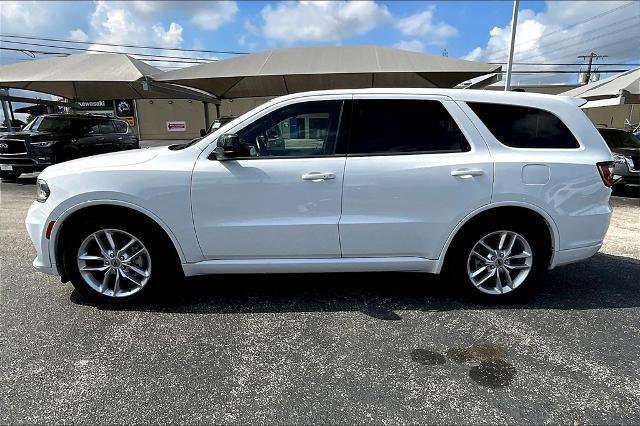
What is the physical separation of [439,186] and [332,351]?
4.97ft

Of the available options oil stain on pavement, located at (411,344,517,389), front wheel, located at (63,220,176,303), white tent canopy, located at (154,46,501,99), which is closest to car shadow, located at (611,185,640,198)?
white tent canopy, located at (154,46,501,99)

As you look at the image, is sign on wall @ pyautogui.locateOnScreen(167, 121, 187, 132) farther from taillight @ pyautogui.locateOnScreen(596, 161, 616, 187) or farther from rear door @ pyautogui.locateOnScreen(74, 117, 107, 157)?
taillight @ pyautogui.locateOnScreen(596, 161, 616, 187)

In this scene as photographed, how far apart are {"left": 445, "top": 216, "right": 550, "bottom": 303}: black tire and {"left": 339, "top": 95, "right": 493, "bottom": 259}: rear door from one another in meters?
0.20

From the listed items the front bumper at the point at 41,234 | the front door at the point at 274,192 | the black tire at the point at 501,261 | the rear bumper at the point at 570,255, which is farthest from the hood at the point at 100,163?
the rear bumper at the point at 570,255

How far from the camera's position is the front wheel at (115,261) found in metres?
3.42

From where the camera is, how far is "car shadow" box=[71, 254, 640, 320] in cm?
357

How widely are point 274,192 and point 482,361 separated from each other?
6.28 ft

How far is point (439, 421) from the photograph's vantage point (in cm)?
224

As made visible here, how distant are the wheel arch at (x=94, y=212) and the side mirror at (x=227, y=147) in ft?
2.36

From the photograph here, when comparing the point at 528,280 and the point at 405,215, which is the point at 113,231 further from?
the point at 528,280

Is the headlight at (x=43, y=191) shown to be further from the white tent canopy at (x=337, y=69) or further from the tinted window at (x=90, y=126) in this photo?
the tinted window at (x=90, y=126)

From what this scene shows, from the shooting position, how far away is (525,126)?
11.4ft

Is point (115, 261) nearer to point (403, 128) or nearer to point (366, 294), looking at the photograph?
point (366, 294)

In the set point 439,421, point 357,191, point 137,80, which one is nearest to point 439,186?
point 357,191
